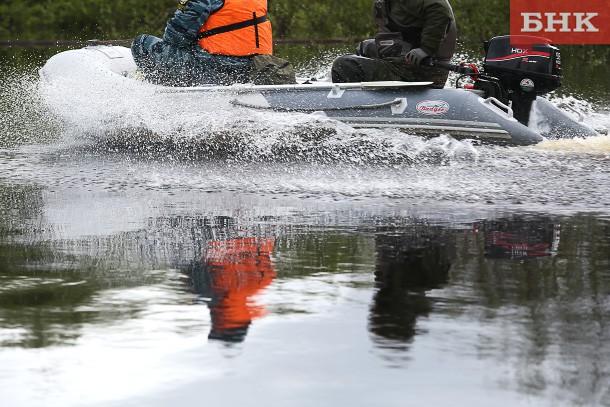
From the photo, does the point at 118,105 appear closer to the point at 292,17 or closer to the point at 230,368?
the point at 230,368

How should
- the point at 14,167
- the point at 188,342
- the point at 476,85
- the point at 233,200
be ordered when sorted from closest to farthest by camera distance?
the point at 188,342 → the point at 233,200 → the point at 14,167 → the point at 476,85

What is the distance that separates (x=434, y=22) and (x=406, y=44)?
423 mm

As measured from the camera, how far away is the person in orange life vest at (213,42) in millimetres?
11016

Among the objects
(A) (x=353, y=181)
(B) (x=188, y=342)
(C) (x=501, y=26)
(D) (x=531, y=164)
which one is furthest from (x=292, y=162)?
(C) (x=501, y=26)

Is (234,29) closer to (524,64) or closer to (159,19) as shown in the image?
(524,64)

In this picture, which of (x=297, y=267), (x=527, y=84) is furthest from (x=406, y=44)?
(x=297, y=267)

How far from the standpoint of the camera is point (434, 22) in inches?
411

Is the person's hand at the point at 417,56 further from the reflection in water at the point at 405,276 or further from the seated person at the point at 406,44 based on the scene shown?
the reflection in water at the point at 405,276

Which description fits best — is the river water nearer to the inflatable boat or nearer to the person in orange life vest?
the inflatable boat

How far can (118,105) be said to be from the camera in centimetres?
1112

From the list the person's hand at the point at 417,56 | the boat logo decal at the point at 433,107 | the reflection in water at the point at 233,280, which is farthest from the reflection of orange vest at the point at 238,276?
the person's hand at the point at 417,56

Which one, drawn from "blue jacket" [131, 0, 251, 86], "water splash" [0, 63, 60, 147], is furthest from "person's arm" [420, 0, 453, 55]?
"water splash" [0, 63, 60, 147]

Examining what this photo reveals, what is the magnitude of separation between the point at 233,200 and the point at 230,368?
3.87 m

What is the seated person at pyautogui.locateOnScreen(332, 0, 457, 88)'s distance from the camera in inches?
412
